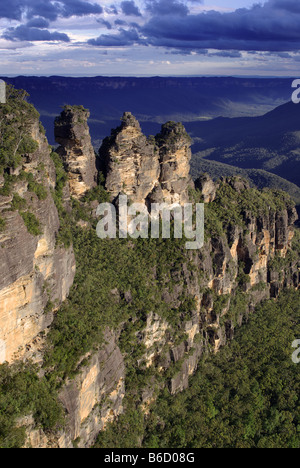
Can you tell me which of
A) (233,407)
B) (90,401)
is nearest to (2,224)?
(90,401)

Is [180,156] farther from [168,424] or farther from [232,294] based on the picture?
[168,424]

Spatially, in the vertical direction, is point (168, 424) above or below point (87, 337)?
below

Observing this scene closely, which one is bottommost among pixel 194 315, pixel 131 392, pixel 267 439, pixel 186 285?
pixel 267 439

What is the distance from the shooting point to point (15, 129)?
27.1 m

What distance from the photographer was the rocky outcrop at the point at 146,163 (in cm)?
3988

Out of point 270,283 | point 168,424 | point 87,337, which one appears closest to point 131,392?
point 168,424

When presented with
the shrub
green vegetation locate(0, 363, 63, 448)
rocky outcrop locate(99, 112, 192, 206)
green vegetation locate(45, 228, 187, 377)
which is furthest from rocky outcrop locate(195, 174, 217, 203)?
green vegetation locate(0, 363, 63, 448)

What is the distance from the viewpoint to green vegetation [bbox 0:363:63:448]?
2239 centimetres

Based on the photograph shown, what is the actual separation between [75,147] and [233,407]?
93.3 feet

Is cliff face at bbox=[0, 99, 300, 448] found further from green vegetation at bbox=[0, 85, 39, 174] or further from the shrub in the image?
green vegetation at bbox=[0, 85, 39, 174]

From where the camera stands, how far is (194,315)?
39375 mm

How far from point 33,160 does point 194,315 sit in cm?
2183

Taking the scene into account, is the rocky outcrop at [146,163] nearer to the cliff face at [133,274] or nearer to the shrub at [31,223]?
the cliff face at [133,274]

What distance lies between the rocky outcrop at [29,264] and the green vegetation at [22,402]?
1.07 metres
